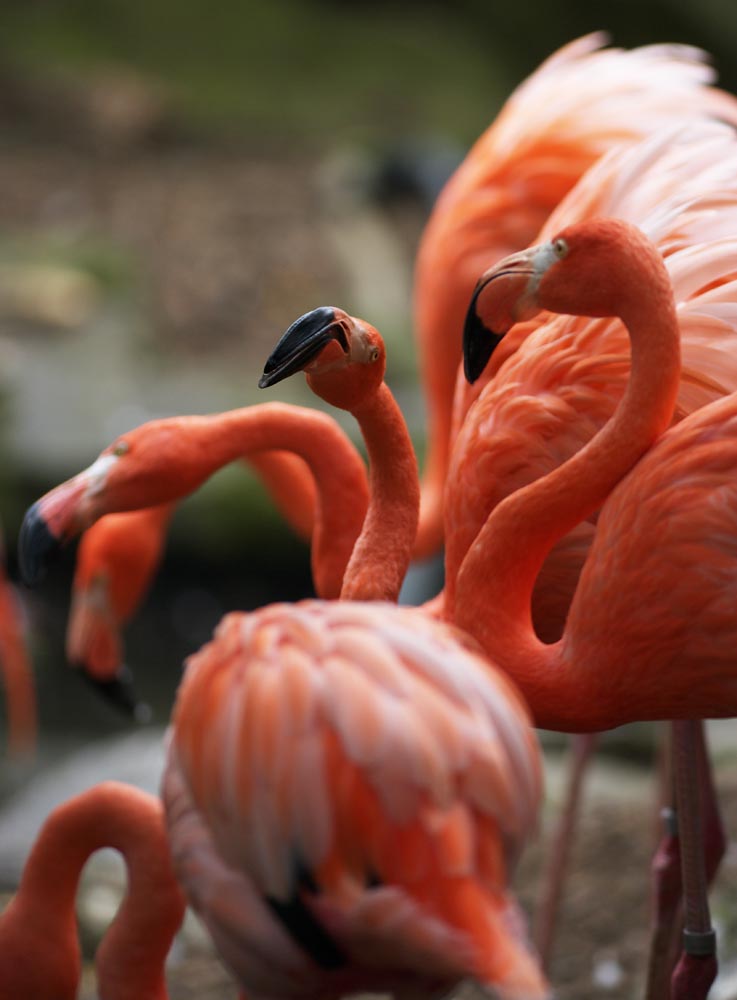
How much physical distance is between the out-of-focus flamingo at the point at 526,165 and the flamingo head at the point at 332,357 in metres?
1.20

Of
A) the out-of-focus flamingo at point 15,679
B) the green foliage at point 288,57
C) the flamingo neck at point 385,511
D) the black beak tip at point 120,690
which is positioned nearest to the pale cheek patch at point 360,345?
the flamingo neck at point 385,511

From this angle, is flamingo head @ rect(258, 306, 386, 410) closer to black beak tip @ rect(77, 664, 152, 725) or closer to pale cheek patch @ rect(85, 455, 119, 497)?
pale cheek patch @ rect(85, 455, 119, 497)

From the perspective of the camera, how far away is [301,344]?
2314 millimetres

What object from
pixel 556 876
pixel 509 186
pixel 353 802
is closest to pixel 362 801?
pixel 353 802

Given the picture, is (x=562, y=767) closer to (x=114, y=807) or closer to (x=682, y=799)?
(x=682, y=799)

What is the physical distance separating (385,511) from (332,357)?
13.6 inches

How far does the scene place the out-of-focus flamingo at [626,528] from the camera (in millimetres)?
2365

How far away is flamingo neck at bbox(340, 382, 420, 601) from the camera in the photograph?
258cm

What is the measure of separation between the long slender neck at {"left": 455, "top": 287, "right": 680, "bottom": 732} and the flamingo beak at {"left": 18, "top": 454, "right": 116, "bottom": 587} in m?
0.67

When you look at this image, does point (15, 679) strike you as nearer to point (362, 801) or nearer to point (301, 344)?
point (301, 344)

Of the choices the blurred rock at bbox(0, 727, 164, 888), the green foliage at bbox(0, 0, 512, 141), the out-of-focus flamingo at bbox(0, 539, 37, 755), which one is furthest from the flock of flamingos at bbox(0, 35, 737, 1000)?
the green foliage at bbox(0, 0, 512, 141)

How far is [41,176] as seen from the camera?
28.5 feet

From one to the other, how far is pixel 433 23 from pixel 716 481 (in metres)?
9.26

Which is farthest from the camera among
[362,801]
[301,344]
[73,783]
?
[73,783]
